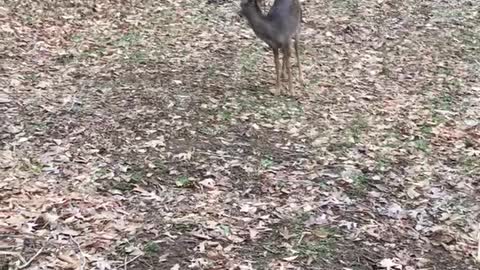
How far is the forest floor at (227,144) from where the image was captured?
4766mm

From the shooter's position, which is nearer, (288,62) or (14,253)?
(14,253)

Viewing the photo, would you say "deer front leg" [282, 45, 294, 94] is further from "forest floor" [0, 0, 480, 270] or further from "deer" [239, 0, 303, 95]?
"forest floor" [0, 0, 480, 270]

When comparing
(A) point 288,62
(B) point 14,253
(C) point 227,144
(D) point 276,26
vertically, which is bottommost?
(B) point 14,253

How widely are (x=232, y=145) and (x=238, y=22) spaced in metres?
4.37

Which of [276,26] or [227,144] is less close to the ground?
[276,26]

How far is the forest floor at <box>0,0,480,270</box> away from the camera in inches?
188

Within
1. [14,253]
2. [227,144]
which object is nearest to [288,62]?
[227,144]

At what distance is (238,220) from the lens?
16.7 ft

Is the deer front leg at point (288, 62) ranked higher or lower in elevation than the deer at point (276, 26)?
lower

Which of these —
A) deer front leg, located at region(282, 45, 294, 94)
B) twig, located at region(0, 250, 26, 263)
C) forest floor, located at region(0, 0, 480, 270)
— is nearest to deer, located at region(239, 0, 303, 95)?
deer front leg, located at region(282, 45, 294, 94)

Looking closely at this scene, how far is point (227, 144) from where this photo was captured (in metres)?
6.42

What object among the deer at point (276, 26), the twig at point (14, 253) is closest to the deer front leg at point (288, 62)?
the deer at point (276, 26)

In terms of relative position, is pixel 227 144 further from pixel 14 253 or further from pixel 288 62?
pixel 14 253

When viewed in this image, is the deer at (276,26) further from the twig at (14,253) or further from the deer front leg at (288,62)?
the twig at (14,253)
